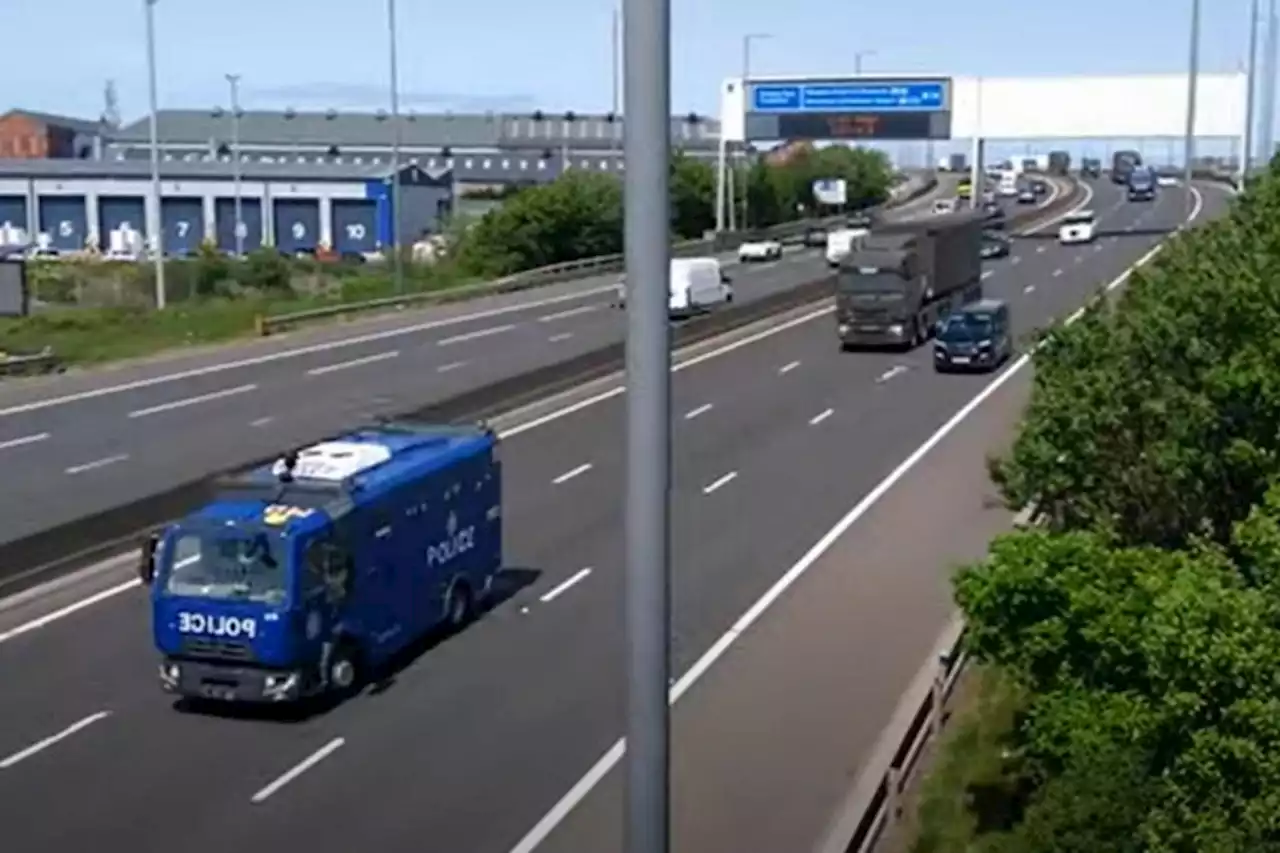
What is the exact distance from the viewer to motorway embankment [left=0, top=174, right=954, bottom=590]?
84.2 feet

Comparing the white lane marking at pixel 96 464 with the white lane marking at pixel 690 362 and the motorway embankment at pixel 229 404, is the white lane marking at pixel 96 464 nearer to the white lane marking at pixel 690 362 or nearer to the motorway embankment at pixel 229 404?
the motorway embankment at pixel 229 404

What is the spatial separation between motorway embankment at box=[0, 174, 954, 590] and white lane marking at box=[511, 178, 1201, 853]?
24.7ft

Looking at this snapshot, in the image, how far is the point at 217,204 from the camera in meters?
114

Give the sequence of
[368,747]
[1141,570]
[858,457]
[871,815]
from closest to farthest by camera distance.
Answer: [1141,570] < [871,815] < [368,747] < [858,457]

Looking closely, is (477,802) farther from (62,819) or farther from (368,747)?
(62,819)

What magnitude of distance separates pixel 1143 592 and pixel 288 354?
39.1 meters

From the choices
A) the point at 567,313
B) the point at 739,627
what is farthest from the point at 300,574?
the point at 567,313

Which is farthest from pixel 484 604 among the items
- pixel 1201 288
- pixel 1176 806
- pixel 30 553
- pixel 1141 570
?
pixel 1176 806

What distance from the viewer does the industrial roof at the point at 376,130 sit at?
162375 millimetres

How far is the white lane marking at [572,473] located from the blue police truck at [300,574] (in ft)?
34.4

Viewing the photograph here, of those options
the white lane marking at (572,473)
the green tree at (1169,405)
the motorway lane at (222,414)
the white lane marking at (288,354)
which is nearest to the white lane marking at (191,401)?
the motorway lane at (222,414)

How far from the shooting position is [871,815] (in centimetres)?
1373

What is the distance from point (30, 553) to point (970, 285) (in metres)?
39.0

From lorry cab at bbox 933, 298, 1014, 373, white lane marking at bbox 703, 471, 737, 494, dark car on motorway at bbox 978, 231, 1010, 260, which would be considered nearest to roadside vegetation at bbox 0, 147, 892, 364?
dark car on motorway at bbox 978, 231, 1010, 260
